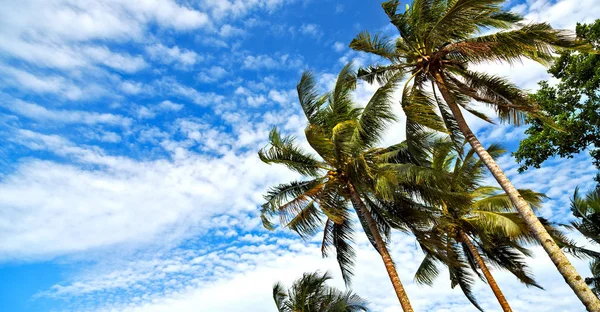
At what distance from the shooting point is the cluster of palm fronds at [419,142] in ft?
36.1

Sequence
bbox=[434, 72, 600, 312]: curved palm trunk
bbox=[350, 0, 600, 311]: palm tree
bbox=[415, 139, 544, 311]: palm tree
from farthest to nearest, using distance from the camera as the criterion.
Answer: bbox=[415, 139, 544, 311]: palm tree, bbox=[350, 0, 600, 311]: palm tree, bbox=[434, 72, 600, 312]: curved palm trunk

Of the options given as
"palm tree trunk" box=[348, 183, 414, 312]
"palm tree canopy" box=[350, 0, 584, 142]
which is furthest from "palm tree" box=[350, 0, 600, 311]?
"palm tree trunk" box=[348, 183, 414, 312]

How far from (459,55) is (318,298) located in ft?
36.1

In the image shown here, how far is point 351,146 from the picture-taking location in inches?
511

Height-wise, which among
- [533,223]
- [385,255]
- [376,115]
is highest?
[376,115]

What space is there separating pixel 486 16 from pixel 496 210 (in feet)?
26.7

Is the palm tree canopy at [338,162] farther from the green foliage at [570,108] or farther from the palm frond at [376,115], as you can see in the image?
the green foliage at [570,108]

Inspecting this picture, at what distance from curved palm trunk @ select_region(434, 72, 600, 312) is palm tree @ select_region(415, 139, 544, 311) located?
1956 mm

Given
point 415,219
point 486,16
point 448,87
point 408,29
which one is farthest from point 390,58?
point 415,219

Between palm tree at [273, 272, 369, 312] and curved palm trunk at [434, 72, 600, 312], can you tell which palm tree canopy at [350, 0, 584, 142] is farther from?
palm tree at [273, 272, 369, 312]

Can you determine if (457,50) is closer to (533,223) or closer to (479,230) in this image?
(533,223)

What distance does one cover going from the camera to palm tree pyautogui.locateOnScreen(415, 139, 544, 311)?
1417 cm

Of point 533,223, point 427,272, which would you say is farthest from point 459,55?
point 427,272

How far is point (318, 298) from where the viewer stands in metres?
17.2
